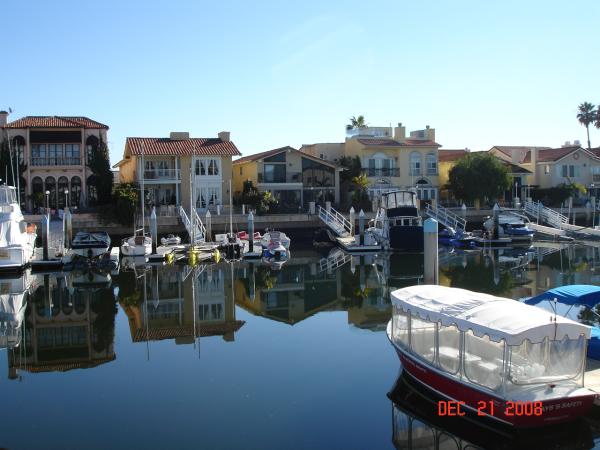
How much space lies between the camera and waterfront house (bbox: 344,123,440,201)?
222ft

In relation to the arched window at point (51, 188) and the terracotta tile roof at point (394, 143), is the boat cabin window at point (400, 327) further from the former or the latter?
the terracotta tile roof at point (394, 143)

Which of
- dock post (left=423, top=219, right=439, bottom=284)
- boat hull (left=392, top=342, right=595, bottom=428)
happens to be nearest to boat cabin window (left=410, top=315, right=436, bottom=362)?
boat hull (left=392, top=342, right=595, bottom=428)

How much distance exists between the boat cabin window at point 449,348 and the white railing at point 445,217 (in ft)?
135

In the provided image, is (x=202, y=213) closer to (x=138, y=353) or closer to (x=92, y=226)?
(x=92, y=226)

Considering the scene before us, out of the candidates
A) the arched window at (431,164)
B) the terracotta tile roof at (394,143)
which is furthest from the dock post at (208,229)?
the arched window at (431,164)

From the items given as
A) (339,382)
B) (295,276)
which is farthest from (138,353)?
(295,276)

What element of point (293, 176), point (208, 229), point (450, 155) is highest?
point (450, 155)

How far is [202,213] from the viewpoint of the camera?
185ft

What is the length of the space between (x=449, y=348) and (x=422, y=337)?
3.05 feet

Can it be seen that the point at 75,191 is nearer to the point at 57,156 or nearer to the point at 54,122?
the point at 57,156

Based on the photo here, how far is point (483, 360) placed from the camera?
13.3 metres

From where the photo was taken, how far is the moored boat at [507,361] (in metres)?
12.1

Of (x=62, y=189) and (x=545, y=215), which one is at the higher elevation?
(x=62, y=189)

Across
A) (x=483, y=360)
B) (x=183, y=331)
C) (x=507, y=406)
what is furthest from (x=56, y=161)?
(x=507, y=406)
